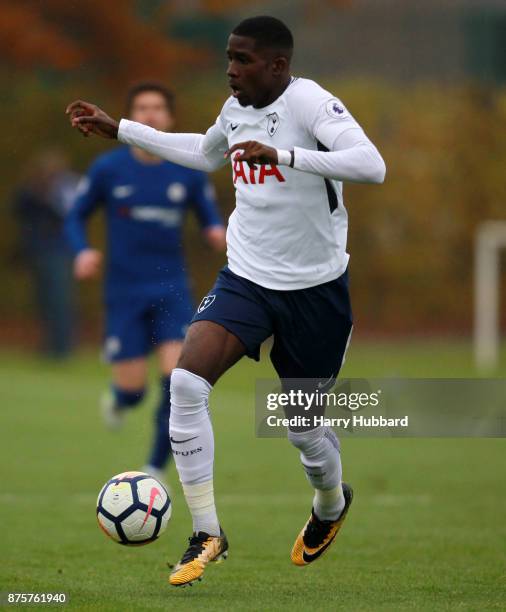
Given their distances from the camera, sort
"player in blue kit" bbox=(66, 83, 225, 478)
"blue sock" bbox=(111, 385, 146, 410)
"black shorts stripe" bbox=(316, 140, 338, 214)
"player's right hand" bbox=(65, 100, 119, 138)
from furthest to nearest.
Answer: "blue sock" bbox=(111, 385, 146, 410), "player in blue kit" bbox=(66, 83, 225, 478), "player's right hand" bbox=(65, 100, 119, 138), "black shorts stripe" bbox=(316, 140, 338, 214)

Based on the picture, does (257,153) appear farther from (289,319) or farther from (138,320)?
(138,320)

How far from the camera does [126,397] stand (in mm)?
9727

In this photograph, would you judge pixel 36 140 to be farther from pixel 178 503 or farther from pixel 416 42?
pixel 178 503

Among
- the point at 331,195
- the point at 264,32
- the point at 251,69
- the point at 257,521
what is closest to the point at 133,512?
the point at 331,195

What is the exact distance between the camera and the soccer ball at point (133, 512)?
619 centimetres

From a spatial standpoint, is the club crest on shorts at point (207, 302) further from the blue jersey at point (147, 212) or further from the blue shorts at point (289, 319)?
the blue jersey at point (147, 212)

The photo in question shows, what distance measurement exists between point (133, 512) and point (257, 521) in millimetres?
2320

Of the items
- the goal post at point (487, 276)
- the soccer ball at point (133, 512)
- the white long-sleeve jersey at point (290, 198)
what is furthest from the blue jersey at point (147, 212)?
the goal post at point (487, 276)

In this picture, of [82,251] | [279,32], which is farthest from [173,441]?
[82,251]

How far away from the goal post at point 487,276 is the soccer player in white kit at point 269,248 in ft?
44.8

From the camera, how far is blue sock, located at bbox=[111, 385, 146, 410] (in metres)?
9.62

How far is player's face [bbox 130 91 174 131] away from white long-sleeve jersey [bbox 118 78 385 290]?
2.47 metres

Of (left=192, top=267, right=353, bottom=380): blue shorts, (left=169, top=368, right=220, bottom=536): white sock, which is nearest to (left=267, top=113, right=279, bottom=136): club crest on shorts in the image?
(left=192, top=267, right=353, bottom=380): blue shorts

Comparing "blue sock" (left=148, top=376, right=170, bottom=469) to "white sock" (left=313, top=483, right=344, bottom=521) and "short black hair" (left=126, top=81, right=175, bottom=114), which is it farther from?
"white sock" (left=313, top=483, right=344, bottom=521)
